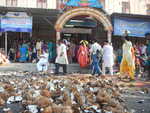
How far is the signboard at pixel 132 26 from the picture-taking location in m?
18.6

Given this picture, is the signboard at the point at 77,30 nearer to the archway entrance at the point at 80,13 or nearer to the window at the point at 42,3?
the archway entrance at the point at 80,13

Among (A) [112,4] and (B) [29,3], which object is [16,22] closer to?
(B) [29,3]

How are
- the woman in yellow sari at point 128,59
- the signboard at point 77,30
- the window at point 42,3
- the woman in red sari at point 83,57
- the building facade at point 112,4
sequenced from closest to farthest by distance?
the woman in yellow sari at point 128,59 → the woman in red sari at point 83,57 → the signboard at point 77,30 → the building facade at point 112,4 → the window at point 42,3

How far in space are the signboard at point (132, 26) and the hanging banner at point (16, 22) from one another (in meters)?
6.14

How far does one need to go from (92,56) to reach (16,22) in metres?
7.38

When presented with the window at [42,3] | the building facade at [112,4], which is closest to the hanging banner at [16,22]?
the building facade at [112,4]

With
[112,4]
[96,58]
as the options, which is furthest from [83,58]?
[112,4]

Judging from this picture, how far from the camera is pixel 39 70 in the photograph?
1334 centimetres

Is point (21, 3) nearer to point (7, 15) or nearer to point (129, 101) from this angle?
point (7, 15)

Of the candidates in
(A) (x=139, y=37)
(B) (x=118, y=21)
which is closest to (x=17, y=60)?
(B) (x=118, y=21)

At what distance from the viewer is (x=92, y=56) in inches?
497

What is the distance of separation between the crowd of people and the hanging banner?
128 centimetres

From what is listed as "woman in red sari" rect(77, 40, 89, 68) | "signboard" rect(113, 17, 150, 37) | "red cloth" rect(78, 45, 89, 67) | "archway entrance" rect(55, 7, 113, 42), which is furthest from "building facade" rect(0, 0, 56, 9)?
"red cloth" rect(78, 45, 89, 67)

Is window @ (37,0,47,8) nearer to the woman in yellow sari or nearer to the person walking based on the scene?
the person walking
